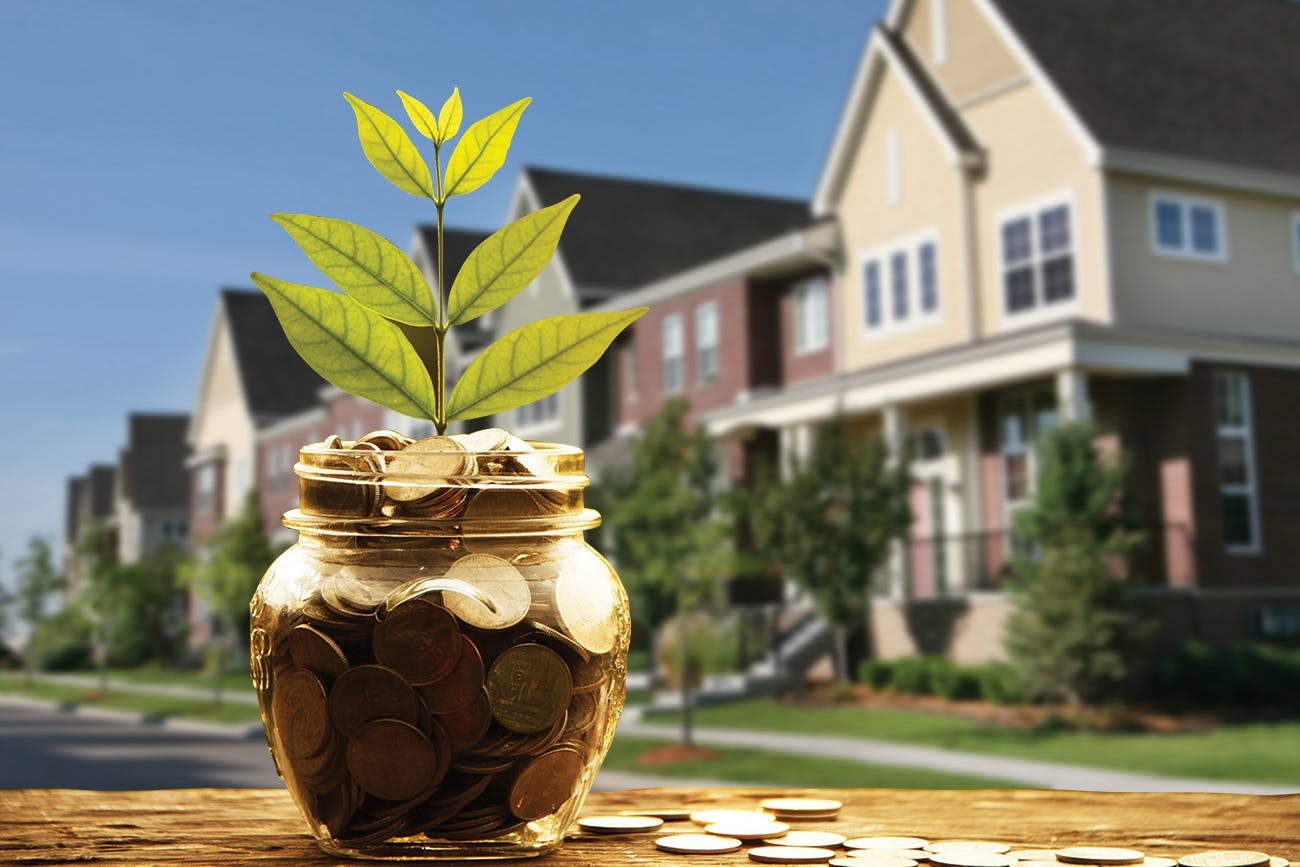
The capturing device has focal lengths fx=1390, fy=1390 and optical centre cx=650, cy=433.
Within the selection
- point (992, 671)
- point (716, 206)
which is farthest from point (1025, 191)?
point (716, 206)

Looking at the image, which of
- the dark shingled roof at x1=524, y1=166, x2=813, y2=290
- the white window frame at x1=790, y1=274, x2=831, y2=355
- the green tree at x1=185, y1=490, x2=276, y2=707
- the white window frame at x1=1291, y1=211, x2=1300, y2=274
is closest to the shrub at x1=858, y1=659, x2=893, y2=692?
the white window frame at x1=790, y1=274, x2=831, y2=355

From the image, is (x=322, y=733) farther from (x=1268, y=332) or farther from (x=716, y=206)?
(x=716, y=206)

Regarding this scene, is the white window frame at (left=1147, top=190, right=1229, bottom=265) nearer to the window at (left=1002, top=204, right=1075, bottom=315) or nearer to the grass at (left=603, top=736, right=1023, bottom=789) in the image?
the window at (left=1002, top=204, right=1075, bottom=315)

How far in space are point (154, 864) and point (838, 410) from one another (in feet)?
70.1

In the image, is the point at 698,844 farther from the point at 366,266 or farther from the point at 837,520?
the point at 837,520

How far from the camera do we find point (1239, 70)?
25219 millimetres

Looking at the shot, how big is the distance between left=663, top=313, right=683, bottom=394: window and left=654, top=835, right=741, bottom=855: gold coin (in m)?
28.4

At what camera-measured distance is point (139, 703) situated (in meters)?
34.8

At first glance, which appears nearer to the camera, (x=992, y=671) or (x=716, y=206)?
(x=992, y=671)

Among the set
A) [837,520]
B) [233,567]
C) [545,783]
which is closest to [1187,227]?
[837,520]

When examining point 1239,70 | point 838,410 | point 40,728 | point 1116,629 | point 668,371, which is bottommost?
point 40,728

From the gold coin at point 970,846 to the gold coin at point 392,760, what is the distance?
0.63m

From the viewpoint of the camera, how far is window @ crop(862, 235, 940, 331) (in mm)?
23875

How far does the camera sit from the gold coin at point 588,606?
1572 mm
